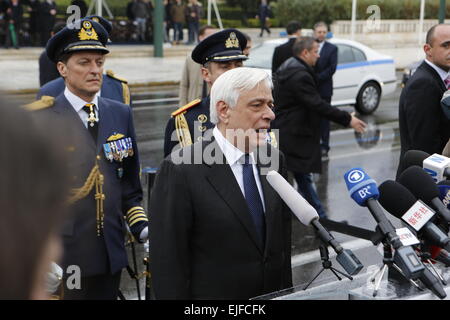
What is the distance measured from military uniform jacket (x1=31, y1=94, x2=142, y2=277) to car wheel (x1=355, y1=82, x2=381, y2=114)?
12.4 m

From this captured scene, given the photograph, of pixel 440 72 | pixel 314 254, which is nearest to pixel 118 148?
pixel 440 72

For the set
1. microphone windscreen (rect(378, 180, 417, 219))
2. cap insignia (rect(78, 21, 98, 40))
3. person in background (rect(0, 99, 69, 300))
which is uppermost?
person in background (rect(0, 99, 69, 300))

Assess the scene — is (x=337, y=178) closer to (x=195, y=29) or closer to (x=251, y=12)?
(x=195, y=29)

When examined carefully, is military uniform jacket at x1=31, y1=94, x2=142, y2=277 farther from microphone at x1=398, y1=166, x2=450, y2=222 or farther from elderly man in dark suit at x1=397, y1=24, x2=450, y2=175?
elderly man in dark suit at x1=397, y1=24, x2=450, y2=175

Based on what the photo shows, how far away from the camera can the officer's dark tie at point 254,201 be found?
11.0 ft

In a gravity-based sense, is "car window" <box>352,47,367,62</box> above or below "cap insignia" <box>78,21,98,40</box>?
below

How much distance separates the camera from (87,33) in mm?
4477

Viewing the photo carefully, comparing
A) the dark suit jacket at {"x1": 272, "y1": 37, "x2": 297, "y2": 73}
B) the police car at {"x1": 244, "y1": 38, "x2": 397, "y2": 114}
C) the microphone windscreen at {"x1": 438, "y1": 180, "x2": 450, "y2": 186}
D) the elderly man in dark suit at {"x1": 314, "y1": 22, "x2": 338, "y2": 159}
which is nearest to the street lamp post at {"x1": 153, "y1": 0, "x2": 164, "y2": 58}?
the police car at {"x1": 244, "y1": 38, "x2": 397, "y2": 114}

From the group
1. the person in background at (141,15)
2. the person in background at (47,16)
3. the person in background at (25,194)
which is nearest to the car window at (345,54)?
the person in background at (47,16)

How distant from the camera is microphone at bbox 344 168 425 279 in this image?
7.88 feet

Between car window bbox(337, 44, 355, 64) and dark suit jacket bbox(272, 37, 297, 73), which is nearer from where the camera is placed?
dark suit jacket bbox(272, 37, 297, 73)

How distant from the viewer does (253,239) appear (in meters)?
3.31

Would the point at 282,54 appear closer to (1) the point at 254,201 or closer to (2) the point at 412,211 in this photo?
(1) the point at 254,201
